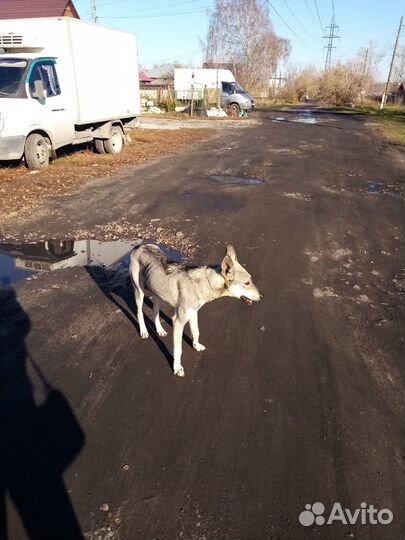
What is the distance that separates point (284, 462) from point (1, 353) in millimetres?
2755

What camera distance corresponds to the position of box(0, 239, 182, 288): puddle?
5.50 m

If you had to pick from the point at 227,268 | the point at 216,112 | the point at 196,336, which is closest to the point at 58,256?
the point at 196,336

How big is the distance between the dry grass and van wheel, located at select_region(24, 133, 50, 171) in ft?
0.67

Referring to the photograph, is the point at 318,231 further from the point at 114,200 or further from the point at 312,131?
the point at 312,131

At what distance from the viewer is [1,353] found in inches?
147

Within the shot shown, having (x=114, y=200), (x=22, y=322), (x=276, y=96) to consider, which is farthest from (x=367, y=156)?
(x=276, y=96)

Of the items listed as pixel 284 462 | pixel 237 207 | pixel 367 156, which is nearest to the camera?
pixel 284 462

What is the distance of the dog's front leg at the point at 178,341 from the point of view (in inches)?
137

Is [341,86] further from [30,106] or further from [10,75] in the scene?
[30,106]

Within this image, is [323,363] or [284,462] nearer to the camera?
[284,462]

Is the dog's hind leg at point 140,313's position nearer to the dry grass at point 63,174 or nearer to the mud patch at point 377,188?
the dry grass at point 63,174

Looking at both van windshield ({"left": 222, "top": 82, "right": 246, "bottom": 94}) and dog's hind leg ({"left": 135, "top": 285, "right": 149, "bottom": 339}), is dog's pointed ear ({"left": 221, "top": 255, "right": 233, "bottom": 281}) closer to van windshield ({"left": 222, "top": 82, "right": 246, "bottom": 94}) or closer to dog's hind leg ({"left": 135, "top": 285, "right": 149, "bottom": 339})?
dog's hind leg ({"left": 135, "top": 285, "right": 149, "bottom": 339})

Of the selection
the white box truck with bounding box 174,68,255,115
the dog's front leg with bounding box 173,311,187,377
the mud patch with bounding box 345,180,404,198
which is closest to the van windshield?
the white box truck with bounding box 174,68,255,115

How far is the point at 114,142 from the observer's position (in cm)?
1405
